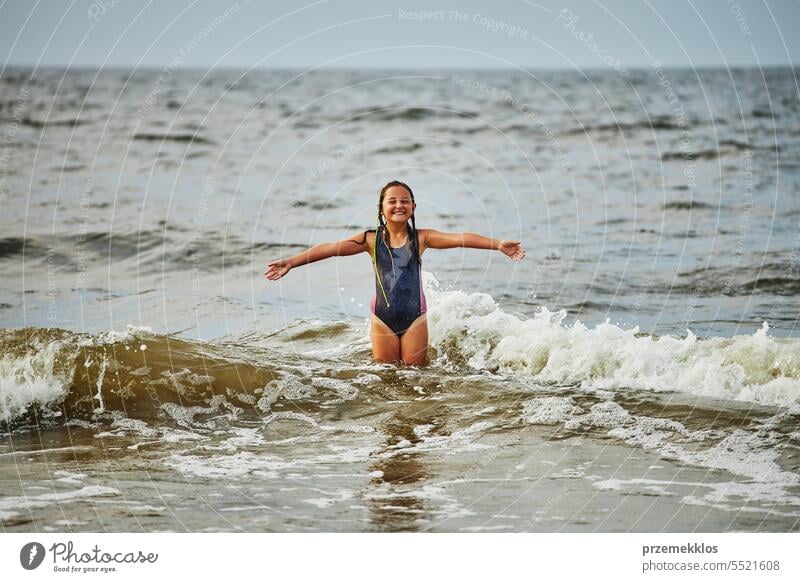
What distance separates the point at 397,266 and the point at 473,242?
0.59 m

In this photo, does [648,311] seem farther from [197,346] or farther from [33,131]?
[33,131]

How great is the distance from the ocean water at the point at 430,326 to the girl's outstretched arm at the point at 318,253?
77 cm

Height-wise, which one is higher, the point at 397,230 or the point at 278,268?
the point at 397,230

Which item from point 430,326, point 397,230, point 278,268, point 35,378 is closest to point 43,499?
point 35,378

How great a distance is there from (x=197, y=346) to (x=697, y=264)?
16.5 ft

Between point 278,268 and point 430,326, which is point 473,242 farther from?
point 430,326

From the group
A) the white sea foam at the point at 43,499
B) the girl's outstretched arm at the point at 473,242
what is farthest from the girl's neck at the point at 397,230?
the white sea foam at the point at 43,499

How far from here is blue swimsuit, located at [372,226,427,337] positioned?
6.16m

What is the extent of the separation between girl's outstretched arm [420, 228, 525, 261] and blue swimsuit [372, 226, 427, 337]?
0.53 feet

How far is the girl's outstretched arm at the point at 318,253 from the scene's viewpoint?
5757mm

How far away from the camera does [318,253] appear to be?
5.98 m

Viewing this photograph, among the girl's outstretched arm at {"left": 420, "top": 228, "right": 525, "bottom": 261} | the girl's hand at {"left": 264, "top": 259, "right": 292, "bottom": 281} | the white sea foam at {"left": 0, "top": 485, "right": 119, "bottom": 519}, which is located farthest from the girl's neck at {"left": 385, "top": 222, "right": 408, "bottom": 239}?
the white sea foam at {"left": 0, "top": 485, "right": 119, "bottom": 519}

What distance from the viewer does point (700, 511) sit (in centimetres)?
422

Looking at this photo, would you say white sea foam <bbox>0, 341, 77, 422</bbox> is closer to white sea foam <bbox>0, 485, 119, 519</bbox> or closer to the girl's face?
white sea foam <bbox>0, 485, 119, 519</bbox>
